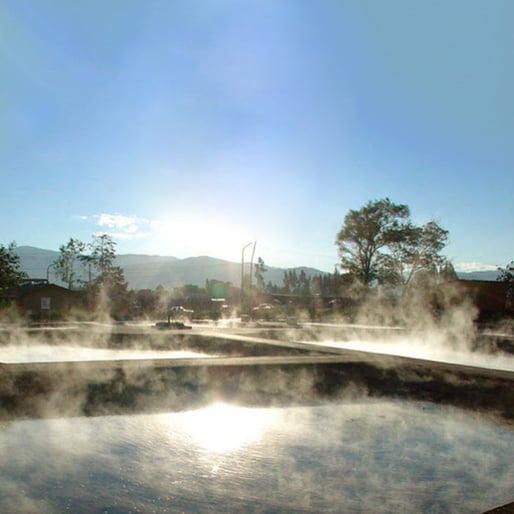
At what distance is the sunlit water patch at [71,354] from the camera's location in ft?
39.2

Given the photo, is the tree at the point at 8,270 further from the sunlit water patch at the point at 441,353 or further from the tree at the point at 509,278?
the tree at the point at 509,278

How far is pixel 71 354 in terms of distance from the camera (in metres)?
13.1

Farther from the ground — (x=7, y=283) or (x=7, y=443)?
(x=7, y=283)

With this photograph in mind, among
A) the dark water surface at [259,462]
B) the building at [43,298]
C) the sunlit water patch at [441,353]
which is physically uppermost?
the building at [43,298]

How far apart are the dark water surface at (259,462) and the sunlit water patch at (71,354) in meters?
5.91

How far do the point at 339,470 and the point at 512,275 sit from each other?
35.0 m

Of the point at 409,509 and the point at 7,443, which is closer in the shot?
the point at 409,509

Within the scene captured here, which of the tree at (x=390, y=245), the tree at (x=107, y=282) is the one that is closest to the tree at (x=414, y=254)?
the tree at (x=390, y=245)

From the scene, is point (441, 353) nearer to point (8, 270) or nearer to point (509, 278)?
point (8, 270)

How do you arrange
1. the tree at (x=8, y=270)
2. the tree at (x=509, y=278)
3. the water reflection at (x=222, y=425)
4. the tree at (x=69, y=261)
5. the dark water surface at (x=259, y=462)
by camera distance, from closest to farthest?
the dark water surface at (x=259, y=462), the water reflection at (x=222, y=425), the tree at (x=8, y=270), the tree at (x=509, y=278), the tree at (x=69, y=261)

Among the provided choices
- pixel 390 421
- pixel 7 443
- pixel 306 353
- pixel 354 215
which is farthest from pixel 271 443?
pixel 354 215

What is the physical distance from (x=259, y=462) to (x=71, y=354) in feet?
31.5

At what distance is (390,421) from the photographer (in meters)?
6.16

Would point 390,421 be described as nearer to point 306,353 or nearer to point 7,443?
point 7,443
